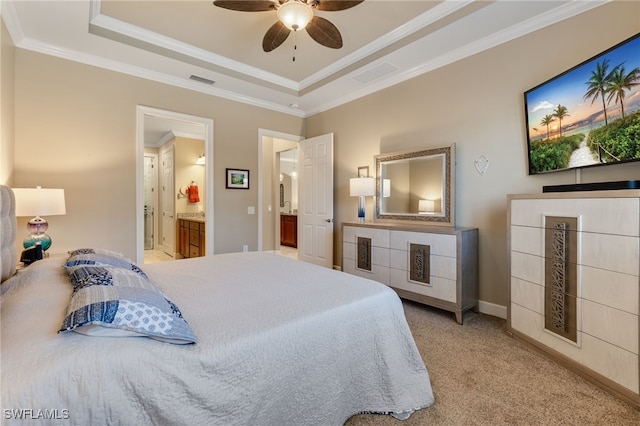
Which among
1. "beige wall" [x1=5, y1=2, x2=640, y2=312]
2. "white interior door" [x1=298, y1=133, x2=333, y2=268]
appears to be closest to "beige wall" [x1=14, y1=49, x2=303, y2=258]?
"beige wall" [x1=5, y1=2, x2=640, y2=312]

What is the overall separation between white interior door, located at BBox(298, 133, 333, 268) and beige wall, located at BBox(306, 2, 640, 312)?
105cm

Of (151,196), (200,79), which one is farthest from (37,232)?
(151,196)

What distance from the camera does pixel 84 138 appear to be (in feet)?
10.5

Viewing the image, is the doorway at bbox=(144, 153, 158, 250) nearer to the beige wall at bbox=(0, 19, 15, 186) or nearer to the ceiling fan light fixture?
the beige wall at bbox=(0, 19, 15, 186)

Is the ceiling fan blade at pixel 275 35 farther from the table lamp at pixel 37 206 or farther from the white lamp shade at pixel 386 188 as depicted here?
the table lamp at pixel 37 206

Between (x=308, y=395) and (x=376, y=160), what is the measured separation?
3221 millimetres

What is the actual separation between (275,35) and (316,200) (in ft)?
8.71

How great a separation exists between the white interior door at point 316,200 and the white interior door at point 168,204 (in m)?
3.01

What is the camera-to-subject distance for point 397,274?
329cm

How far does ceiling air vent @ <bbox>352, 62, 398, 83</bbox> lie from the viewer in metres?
3.44

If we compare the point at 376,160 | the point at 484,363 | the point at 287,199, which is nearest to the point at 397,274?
the point at 484,363

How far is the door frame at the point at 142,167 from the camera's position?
3.52m

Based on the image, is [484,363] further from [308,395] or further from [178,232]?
[178,232]

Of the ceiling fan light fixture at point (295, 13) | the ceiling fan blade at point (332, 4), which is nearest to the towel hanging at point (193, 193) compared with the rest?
the ceiling fan light fixture at point (295, 13)
